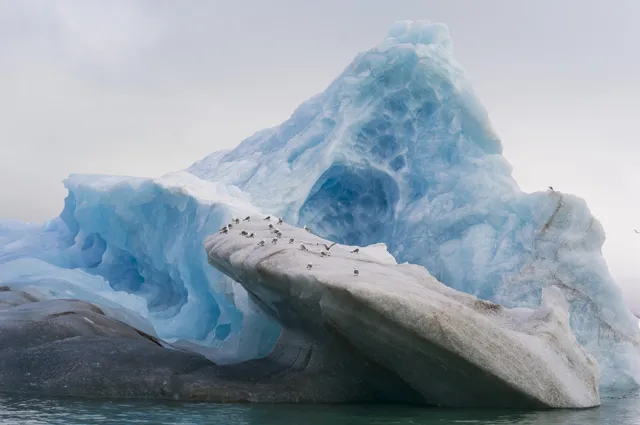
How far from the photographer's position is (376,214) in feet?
50.1

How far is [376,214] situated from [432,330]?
29.8ft

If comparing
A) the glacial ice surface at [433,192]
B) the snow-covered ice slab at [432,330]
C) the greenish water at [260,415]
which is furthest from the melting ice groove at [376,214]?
the greenish water at [260,415]

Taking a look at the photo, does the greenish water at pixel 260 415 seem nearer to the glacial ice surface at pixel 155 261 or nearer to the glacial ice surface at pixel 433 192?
the glacial ice surface at pixel 155 261

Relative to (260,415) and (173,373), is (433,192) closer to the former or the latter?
(173,373)

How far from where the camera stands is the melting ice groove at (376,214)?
1134cm

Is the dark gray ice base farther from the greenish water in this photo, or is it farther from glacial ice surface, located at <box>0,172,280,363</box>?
glacial ice surface, located at <box>0,172,280,363</box>

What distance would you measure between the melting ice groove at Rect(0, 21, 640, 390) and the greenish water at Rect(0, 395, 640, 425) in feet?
12.5

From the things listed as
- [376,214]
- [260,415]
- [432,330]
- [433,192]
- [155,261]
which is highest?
[433,192]

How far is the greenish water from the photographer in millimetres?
5406

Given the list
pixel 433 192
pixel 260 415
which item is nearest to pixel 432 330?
pixel 260 415

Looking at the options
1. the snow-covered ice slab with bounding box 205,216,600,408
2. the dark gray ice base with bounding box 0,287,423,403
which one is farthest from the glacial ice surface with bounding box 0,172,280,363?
the snow-covered ice slab with bounding box 205,216,600,408

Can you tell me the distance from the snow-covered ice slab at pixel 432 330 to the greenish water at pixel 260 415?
297mm

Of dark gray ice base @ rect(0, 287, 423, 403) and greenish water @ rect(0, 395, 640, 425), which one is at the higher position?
dark gray ice base @ rect(0, 287, 423, 403)

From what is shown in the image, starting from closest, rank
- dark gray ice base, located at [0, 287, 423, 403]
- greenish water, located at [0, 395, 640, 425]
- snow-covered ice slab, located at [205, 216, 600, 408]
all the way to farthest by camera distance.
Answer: greenish water, located at [0, 395, 640, 425], snow-covered ice slab, located at [205, 216, 600, 408], dark gray ice base, located at [0, 287, 423, 403]
